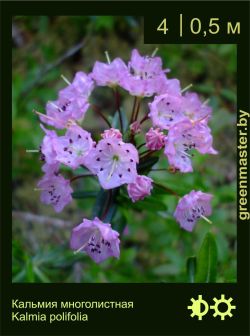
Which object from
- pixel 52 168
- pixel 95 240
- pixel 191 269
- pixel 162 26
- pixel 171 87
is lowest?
pixel 191 269

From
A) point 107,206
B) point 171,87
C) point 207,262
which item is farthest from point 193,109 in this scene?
point 207,262

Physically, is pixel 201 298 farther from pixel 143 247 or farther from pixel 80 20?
pixel 80 20

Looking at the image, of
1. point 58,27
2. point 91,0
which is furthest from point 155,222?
point 58,27

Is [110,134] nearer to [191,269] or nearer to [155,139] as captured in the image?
[155,139]

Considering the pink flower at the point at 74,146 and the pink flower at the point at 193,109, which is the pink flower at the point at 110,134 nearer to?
the pink flower at the point at 74,146

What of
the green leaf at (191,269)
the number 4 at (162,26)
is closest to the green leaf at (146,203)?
the green leaf at (191,269)

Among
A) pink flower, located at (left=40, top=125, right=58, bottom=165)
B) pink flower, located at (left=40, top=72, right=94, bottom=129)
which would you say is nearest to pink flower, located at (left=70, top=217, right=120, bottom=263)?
pink flower, located at (left=40, top=125, right=58, bottom=165)

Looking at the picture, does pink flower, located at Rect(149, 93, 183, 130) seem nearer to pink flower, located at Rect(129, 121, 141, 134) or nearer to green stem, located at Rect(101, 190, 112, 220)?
pink flower, located at Rect(129, 121, 141, 134)
